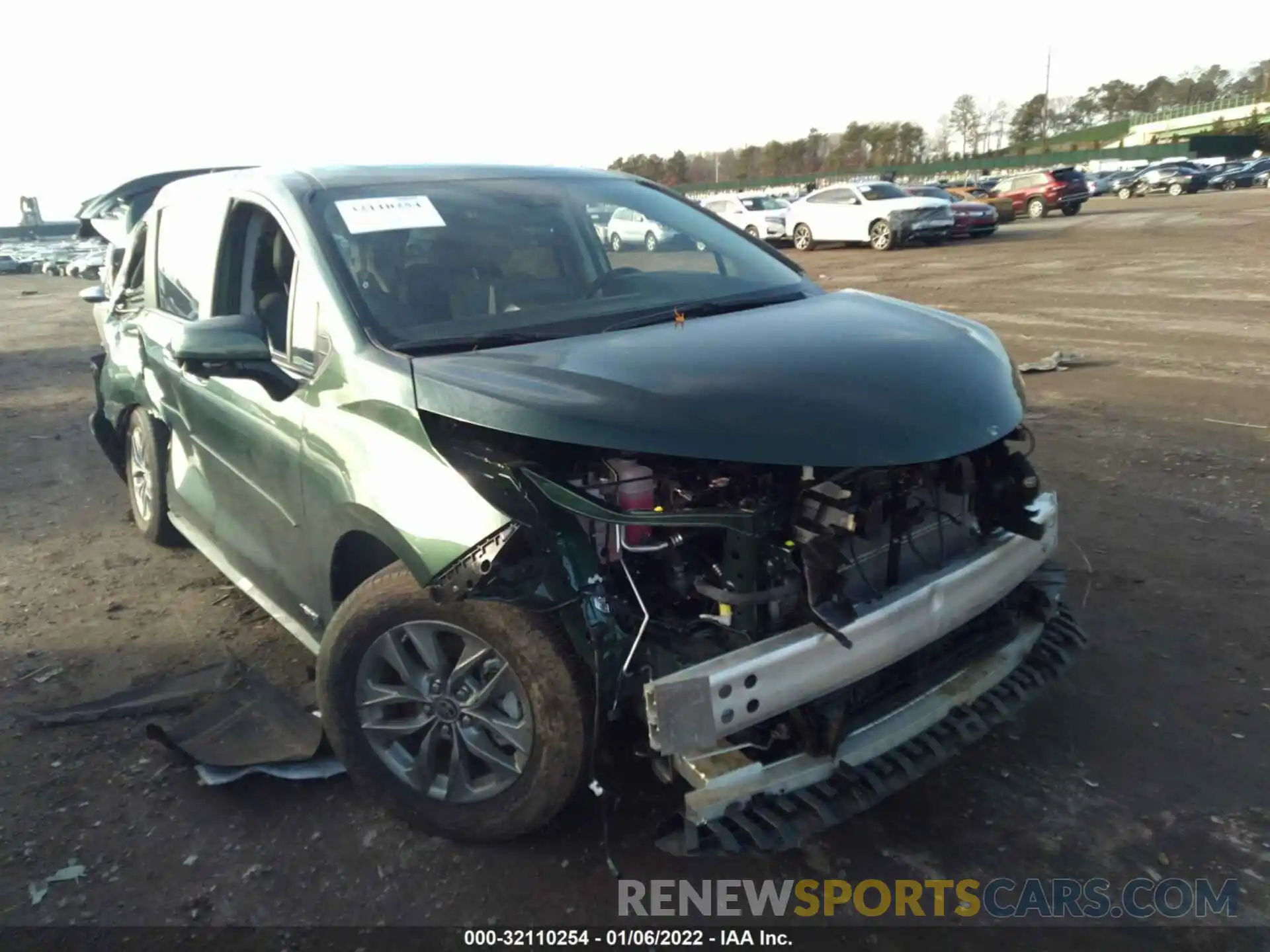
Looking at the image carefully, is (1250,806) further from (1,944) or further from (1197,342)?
(1197,342)

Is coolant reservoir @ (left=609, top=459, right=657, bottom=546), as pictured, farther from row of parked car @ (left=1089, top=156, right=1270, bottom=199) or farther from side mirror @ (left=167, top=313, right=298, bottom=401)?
row of parked car @ (left=1089, top=156, right=1270, bottom=199)

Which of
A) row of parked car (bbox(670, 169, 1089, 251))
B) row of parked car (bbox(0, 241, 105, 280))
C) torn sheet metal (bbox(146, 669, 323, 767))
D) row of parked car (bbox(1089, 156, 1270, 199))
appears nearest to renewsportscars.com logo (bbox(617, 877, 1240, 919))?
torn sheet metal (bbox(146, 669, 323, 767))

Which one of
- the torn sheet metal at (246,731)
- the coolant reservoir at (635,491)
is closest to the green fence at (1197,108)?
the coolant reservoir at (635,491)

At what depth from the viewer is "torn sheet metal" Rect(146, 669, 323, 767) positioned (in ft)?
10.7

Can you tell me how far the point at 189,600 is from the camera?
4770 mm

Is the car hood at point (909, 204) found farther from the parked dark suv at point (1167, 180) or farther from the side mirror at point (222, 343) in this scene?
the parked dark suv at point (1167, 180)

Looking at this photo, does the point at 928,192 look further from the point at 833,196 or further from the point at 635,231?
the point at 635,231

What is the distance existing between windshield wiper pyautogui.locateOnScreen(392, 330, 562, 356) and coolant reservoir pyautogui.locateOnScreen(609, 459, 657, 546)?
63 centimetres

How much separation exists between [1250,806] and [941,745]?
3.45 feet

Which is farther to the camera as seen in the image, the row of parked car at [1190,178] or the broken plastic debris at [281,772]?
the row of parked car at [1190,178]

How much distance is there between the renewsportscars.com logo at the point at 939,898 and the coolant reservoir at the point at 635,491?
3.25 feet

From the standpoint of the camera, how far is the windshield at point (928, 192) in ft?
81.2

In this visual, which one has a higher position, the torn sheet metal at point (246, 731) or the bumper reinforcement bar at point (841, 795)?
the bumper reinforcement bar at point (841, 795)

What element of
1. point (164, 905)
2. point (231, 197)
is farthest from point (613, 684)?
point (231, 197)
